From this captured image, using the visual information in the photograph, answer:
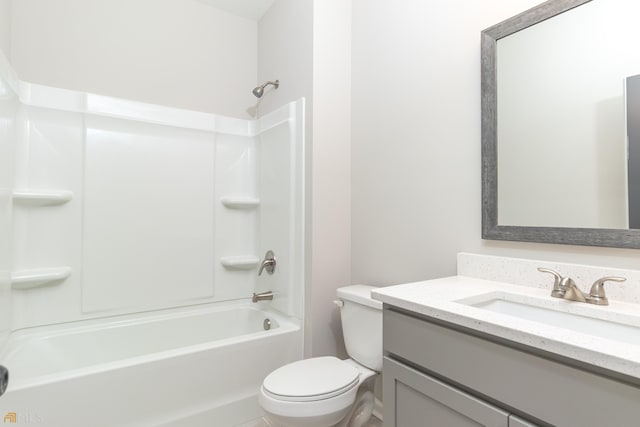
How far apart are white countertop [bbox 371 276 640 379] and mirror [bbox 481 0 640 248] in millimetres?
222

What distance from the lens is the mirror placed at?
1022 millimetres

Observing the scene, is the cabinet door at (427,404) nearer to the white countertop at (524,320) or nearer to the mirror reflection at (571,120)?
the white countertop at (524,320)

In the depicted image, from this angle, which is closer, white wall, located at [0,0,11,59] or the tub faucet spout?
white wall, located at [0,0,11,59]

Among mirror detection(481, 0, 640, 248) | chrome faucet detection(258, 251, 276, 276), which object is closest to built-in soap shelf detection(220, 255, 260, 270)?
chrome faucet detection(258, 251, 276, 276)

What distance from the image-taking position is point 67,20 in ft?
6.66

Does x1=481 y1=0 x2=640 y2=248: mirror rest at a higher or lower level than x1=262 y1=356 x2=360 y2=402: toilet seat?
higher

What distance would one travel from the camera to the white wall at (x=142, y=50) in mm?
1971

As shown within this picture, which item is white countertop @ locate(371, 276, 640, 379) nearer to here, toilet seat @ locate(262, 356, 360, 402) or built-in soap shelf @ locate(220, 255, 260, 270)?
toilet seat @ locate(262, 356, 360, 402)

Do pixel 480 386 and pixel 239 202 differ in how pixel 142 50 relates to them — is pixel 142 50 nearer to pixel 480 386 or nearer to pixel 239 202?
pixel 239 202

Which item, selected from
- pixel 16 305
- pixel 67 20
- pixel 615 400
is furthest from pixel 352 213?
pixel 67 20

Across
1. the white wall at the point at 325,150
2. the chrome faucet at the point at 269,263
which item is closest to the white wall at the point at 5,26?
the white wall at the point at 325,150

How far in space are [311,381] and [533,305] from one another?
92cm

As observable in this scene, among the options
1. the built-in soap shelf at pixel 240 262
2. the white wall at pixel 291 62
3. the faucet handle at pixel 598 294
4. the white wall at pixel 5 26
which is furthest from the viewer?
the built-in soap shelf at pixel 240 262

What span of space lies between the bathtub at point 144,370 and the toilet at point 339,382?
32cm
